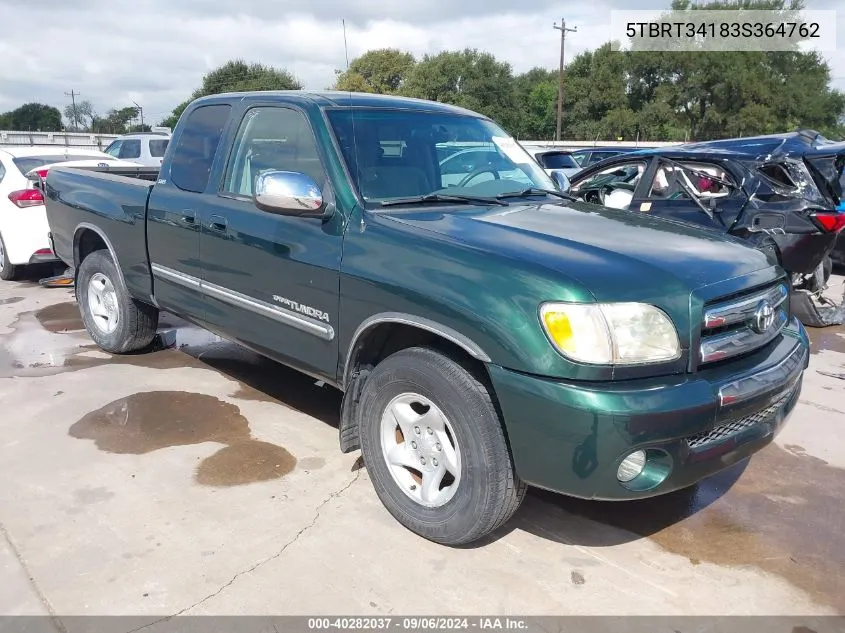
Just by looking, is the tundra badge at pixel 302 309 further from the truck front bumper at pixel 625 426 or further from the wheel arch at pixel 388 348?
the truck front bumper at pixel 625 426

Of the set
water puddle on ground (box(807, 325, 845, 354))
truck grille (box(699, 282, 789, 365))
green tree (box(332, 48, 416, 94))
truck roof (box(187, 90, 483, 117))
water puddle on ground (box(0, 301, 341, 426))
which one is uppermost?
green tree (box(332, 48, 416, 94))

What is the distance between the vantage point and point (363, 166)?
344 cm

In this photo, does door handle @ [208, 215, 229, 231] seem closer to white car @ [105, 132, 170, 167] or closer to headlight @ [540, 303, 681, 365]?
headlight @ [540, 303, 681, 365]

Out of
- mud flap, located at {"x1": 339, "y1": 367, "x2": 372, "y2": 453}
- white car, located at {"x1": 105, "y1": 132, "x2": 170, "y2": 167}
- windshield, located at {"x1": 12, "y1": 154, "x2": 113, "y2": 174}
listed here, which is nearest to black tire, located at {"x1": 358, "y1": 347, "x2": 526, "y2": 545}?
mud flap, located at {"x1": 339, "y1": 367, "x2": 372, "y2": 453}

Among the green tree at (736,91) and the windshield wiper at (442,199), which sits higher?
the green tree at (736,91)

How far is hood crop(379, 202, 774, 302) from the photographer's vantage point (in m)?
2.60

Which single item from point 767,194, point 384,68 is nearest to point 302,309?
point 767,194

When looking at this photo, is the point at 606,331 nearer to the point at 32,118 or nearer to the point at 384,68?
the point at 384,68

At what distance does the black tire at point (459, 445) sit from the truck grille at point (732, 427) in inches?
27.1

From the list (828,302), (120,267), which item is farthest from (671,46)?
(120,267)

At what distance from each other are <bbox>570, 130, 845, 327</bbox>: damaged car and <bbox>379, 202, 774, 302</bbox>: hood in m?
2.83

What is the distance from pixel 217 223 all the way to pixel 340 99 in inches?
38.2

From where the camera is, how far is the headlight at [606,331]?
2473 millimetres

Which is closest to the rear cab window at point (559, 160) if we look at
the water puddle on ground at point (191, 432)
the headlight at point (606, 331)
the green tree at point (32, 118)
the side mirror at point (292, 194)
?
the water puddle on ground at point (191, 432)
